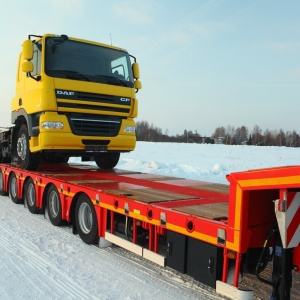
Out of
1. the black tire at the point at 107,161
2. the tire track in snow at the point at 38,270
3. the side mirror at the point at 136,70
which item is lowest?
the tire track in snow at the point at 38,270

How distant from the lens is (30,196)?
7.11 m

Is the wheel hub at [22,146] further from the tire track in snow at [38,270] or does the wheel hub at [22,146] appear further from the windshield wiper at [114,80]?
the tire track in snow at [38,270]

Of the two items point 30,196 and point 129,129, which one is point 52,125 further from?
point 129,129

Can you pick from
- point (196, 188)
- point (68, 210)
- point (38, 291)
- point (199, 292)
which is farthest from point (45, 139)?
point (199, 292)

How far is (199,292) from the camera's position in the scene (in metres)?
3.62

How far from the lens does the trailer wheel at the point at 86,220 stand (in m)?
4.85

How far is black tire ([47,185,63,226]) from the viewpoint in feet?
19.1

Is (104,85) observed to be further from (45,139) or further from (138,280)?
(138,280)

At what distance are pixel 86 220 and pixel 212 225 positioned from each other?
261 centimetres

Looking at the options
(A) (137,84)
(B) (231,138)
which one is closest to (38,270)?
(A) (137,84)

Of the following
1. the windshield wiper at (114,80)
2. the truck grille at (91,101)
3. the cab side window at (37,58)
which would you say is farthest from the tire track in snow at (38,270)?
the windshield wiper at (114,80)

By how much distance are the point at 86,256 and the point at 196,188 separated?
1.81 metres

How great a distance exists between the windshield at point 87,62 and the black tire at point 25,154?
1706mm

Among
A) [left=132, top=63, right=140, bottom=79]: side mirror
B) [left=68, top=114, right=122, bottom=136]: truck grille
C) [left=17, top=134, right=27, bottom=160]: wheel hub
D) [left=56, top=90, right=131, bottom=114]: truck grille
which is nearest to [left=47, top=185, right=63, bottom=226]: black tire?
[left=68, top=114, right=122, bottom=136]: truck grille
